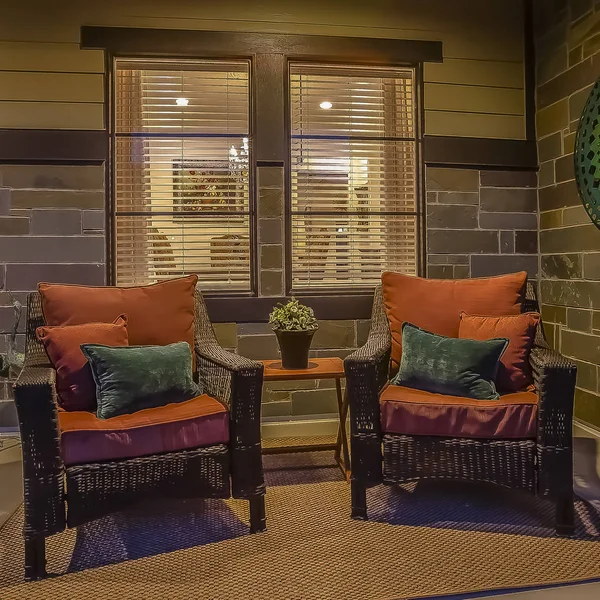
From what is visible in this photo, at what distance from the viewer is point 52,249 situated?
333 cm

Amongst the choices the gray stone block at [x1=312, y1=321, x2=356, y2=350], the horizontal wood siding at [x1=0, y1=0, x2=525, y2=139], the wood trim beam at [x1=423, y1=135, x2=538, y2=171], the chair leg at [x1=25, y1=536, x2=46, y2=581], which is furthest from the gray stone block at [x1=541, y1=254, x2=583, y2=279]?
the chair leg at [x1=25, y1=536, x2=46, y2=581]

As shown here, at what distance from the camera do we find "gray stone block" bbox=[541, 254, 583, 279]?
134 inches

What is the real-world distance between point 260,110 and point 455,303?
1.65m

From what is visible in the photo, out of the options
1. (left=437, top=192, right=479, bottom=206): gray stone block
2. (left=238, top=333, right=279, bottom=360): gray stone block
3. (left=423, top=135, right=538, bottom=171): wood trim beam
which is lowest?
(left=238, top=333, right=279, bottom=360): gray stone block

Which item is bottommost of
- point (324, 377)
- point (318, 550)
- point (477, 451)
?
point (318, 550)

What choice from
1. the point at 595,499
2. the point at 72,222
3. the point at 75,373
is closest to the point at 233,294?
the point at 72,222

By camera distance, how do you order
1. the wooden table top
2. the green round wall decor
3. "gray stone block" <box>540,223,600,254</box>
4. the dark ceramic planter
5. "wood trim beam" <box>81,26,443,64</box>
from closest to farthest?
1. the wooden table top
2. the dark ceramic planter
3. the green round wall decor
4. "gray stone block" <box>540,223,600,254</box>
5. "wood trim beam" <box>81,26,443,64</box>

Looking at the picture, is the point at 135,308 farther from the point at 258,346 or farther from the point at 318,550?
the point at 318,550

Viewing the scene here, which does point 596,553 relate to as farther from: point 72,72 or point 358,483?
point 72,72

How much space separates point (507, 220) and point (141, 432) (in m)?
2.71

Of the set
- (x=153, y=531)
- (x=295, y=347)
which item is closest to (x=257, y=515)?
(x=153, y=531)

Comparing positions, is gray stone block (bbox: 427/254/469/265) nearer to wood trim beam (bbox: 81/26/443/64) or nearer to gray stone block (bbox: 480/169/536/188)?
gray stone block (bbox: 480/169/536/188)

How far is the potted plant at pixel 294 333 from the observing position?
2805mm

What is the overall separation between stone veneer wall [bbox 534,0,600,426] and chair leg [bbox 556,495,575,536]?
1.26 metres
